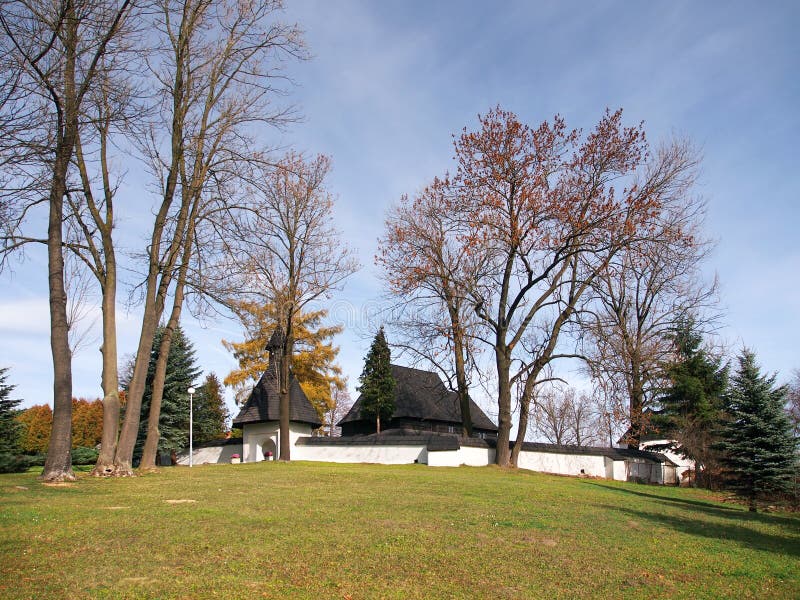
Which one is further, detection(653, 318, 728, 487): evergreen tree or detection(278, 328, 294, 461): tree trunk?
detection(653, 318, 728, 487): evergreen tree

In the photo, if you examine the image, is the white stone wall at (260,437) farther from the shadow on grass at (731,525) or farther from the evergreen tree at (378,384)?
the shadow on grass at (731,525)

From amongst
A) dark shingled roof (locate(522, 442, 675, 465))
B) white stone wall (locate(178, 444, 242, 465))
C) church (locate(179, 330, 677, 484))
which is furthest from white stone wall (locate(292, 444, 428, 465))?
white stone wall (locate(178, 444, 242, 465))

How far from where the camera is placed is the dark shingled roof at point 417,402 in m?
39.1

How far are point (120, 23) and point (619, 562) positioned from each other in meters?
12.3

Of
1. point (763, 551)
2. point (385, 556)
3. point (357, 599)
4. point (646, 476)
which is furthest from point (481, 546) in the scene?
point (646, 476)

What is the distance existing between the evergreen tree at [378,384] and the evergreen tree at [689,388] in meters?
15.4

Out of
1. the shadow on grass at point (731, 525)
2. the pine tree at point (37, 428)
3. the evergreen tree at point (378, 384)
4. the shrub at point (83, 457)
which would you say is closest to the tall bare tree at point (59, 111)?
the shadow on grass at point (731, 525)

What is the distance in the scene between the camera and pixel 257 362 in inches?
1678

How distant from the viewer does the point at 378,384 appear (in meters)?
37.5

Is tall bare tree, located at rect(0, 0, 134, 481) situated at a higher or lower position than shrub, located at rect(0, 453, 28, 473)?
higher

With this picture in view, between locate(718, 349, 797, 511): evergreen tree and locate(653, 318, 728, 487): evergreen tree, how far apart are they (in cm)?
1563

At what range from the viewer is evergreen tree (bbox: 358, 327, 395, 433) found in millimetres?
37156

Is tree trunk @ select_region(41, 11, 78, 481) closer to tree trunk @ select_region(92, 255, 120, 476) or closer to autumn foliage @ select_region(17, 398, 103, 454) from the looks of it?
tree trunk @ select_region(92, 255, 120, 476)

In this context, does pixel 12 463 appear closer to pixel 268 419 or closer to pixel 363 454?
pixel 268 419
